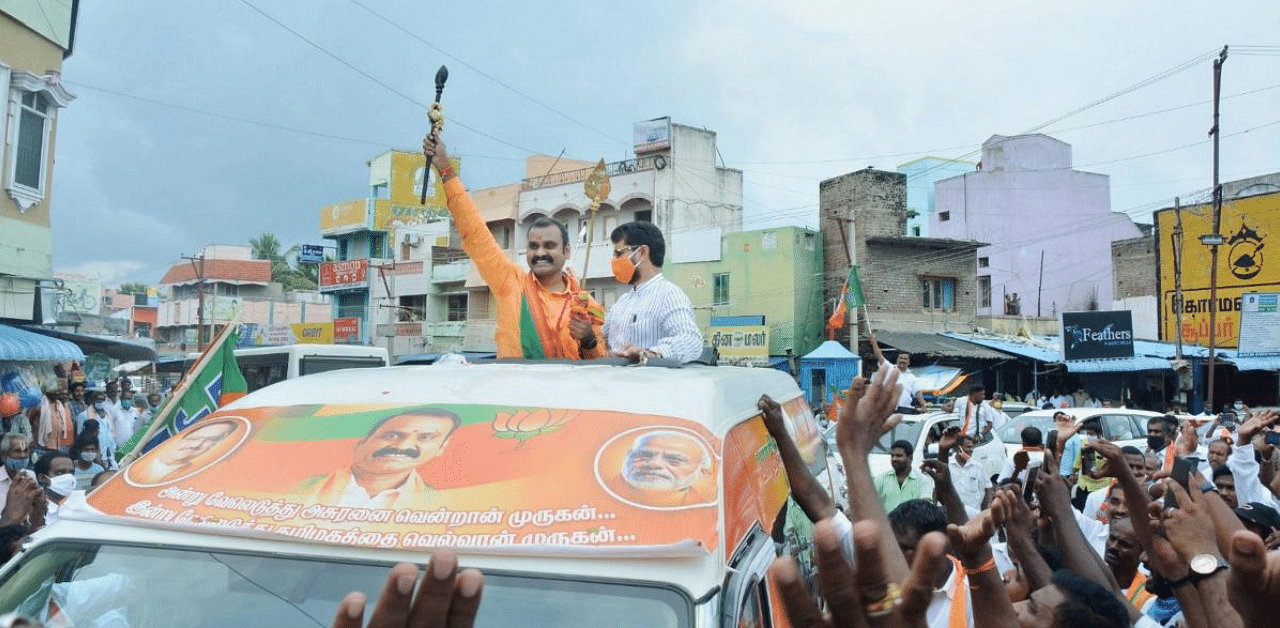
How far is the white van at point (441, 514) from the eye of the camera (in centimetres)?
243

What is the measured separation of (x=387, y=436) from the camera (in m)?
2.93

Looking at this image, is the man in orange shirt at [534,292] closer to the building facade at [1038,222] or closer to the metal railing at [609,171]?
the metal railing at [609,171]

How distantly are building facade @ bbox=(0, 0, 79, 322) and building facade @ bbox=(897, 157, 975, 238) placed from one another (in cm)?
4116

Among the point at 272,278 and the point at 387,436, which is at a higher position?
the point at 272,278

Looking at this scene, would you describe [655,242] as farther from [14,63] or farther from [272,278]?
[272,278]

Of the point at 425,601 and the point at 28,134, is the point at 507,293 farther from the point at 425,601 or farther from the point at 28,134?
the point at 28,134

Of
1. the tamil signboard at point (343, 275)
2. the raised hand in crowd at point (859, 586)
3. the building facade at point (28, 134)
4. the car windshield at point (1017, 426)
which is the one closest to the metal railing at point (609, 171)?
the tamil signboard at point (343, 275)

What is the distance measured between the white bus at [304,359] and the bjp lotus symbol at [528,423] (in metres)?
12.7

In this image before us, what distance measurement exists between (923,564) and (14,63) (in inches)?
670

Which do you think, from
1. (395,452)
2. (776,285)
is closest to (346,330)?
(776,285)

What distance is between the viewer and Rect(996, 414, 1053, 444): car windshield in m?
15.0

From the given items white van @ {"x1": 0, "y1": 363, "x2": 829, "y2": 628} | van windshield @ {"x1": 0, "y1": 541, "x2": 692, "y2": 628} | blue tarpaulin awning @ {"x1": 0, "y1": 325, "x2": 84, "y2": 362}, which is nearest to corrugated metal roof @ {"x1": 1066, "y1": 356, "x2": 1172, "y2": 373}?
blue tarpaulin awning @ {"x1": 0, "y1": 325, "x2": 84, "y2": 362}

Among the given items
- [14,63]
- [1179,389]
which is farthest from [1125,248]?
[14,63]

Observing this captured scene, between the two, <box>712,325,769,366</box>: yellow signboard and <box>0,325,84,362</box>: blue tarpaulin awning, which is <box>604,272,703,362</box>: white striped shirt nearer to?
<box>0,325,84,362</box>: blue tarpaulin awning
